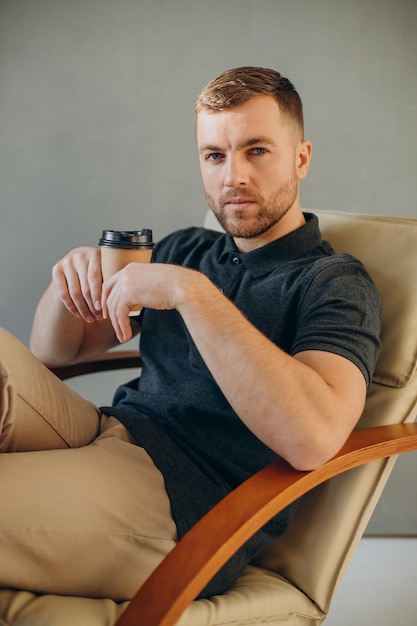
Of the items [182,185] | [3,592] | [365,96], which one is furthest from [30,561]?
[365,96]

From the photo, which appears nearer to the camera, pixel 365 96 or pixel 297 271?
pixel 297 271

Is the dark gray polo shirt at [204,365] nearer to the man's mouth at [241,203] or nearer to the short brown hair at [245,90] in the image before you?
the man's mouth at [241,203]

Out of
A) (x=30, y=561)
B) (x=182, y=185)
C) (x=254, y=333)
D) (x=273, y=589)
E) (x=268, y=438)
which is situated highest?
(x=182, y=185)

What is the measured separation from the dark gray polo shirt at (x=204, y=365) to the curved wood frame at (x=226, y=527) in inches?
5.8

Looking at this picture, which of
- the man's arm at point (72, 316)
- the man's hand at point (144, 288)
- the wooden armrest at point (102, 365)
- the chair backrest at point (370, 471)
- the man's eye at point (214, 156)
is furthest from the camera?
the wooden armrest at point (102, 365)

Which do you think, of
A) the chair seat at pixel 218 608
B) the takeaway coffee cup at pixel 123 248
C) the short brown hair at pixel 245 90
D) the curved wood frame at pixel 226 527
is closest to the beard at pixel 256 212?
the short brown hair at pixel 245 90

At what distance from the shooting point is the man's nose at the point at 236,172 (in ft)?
5.42

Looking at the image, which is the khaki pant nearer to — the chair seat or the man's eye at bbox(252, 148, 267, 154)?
the chair seat

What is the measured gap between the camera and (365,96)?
2.47 meters

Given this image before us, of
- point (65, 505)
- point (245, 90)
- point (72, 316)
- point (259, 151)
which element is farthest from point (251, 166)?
point (65, 505)

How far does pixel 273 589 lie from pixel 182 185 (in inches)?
57.2

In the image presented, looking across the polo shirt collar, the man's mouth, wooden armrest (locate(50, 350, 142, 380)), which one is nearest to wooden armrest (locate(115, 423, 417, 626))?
the polo shirt collar

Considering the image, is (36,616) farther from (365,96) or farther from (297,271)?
(365,96)

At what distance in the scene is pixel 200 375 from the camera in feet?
5.49
